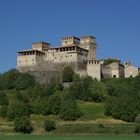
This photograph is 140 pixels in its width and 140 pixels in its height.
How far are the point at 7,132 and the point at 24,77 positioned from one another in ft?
108

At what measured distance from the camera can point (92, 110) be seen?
305 feet

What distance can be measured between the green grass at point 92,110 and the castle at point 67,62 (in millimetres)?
14449

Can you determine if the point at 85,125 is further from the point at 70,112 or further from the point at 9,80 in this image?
the point at 9,80

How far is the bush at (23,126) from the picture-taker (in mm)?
80062

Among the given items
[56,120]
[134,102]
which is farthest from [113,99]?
[56,120]

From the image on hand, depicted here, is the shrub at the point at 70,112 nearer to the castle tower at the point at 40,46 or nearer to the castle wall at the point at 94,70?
the castle wall at the point at 94,70

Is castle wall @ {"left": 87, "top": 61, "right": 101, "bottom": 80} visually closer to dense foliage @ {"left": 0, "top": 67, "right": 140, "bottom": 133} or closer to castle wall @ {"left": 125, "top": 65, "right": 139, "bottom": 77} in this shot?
dense foliage @ {"left": 0, "top": 67, "right": 140, "bottom": 133}

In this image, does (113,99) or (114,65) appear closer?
(113,99)

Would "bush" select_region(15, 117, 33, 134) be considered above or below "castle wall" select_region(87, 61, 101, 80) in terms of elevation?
below

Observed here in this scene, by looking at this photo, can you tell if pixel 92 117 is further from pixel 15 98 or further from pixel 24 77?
pixel 24 77

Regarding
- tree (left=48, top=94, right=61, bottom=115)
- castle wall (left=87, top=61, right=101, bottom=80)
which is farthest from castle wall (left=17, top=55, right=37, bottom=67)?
tree (left=48, top=94, right=61, bottom=115)

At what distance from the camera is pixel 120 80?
110875 mm

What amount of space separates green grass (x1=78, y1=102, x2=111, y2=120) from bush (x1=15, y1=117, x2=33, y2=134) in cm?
1094

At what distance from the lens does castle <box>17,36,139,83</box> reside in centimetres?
11412
